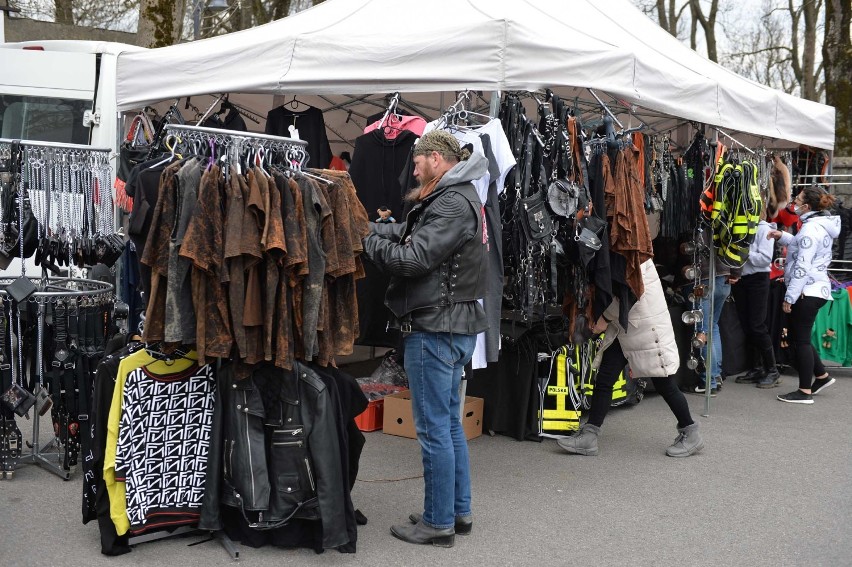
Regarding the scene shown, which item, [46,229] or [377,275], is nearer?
[46,229]

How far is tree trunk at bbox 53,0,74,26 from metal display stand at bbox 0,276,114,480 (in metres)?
16.0

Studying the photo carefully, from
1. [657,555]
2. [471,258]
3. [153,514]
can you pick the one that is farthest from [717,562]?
[153,514]

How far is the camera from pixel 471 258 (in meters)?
3.89

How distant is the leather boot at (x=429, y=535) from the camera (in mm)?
4023

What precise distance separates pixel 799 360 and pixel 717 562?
378cm

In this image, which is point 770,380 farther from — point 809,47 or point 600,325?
point 809,47

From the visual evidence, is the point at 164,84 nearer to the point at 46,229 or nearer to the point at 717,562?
the point at 46,229

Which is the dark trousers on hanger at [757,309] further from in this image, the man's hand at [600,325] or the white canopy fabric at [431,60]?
the man's hand at [600,325]

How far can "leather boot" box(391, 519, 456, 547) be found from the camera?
4023mm

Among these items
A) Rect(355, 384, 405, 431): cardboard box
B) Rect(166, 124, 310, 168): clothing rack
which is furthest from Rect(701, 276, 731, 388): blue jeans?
Rect(166, 124, 310, 168): clothing rack

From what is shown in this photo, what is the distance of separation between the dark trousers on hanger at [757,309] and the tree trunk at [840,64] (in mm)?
6604

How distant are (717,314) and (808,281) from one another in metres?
0.76

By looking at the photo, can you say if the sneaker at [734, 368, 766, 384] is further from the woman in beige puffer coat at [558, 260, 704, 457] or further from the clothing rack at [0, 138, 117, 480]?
the clothing rack at [0, 138, 117, 480]

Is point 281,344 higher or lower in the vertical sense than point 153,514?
higher
